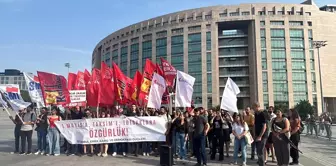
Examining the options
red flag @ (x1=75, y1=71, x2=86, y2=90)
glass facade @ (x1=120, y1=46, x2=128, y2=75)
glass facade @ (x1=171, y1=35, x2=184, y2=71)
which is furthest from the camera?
glass facade @ (x1=120, y1=46, x2=128, y2=75)

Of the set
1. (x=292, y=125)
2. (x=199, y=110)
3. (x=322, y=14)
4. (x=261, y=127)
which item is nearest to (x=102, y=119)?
(x=199, y=110)

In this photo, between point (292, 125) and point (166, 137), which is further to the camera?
point (166, 137)

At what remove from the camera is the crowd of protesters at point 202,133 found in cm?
906

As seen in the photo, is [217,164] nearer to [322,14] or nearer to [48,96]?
[48,96]

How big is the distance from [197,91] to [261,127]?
66766mm

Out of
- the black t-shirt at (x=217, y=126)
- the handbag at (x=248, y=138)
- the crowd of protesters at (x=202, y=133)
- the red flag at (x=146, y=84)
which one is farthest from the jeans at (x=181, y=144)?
the red flag at (x=146, y=84)

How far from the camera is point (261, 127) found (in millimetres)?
8852

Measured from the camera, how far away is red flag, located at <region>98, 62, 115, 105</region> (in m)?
12.3

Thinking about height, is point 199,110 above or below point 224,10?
below

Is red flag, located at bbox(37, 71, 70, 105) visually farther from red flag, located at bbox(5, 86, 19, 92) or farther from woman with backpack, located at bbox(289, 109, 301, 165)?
woman with backpack, located at bbox(289, 109, 301, 165)

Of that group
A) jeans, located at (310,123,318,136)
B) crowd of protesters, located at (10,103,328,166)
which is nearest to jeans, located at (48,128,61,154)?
crowd of protesters, located at (10,103,328,166)

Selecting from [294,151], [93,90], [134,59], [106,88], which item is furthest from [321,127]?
[134,59]

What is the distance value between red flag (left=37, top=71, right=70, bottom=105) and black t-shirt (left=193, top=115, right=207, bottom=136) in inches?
235

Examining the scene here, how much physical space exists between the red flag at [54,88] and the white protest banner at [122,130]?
191 cm
